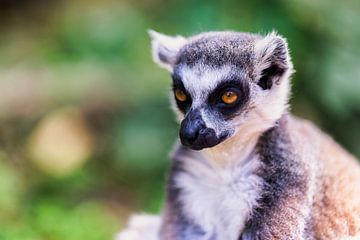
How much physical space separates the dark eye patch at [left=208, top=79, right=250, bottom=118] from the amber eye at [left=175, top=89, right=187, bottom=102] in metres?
0.18

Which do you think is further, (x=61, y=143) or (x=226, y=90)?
(x=61, y=143)

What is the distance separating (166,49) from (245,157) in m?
0.80

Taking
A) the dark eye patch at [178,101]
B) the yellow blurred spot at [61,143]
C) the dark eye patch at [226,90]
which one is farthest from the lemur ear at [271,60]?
the yellow blurred spot at [61,143]

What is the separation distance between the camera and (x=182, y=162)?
4277 millimetres

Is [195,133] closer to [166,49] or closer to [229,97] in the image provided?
[229,97]

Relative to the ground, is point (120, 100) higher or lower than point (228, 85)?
higher

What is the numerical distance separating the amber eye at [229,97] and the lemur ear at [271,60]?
0.20 m

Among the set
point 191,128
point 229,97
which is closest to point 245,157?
point 229,97

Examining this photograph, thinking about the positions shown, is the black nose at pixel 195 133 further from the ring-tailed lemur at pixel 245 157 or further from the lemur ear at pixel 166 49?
the lemur ear at pixel 166 49

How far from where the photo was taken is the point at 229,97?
373 centimetres

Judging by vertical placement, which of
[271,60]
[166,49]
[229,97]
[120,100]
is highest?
[120,100]

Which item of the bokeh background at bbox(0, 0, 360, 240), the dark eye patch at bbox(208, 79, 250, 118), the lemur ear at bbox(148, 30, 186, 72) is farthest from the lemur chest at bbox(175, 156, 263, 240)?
the bokeh background at bbox(0, 0, 360, 240)

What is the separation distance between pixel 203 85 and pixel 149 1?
569 centimetres

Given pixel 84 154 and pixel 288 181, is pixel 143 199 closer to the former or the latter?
pixel 84 154
